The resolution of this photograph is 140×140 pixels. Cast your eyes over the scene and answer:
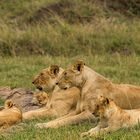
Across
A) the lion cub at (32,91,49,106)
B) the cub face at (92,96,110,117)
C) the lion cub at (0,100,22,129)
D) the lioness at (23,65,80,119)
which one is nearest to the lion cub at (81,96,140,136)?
the cub face at (92,96,110,117)

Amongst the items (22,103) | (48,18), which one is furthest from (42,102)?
(48,18)

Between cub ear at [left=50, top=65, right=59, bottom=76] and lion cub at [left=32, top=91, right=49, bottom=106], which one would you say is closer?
cub ear at [left=50, top=65, right=59, bottom=76]

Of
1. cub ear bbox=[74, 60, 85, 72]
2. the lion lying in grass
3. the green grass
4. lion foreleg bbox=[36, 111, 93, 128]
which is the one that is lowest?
the green grass

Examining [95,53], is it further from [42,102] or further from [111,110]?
[111,110]

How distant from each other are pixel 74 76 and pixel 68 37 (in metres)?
6.20

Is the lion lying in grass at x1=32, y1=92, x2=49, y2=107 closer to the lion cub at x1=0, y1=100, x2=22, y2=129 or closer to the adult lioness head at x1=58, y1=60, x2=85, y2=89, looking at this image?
the adult lioness head at x1=58, y1=60, x2=85, y2=89

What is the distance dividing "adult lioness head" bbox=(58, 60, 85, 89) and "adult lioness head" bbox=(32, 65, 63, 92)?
70cm

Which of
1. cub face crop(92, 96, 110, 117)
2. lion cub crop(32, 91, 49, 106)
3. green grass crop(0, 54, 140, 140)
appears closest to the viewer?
cub face crop(92, 96, 110, 117)

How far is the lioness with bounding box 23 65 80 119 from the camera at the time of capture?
7.64m

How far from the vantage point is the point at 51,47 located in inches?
513

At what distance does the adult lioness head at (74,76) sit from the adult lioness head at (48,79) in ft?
2.31

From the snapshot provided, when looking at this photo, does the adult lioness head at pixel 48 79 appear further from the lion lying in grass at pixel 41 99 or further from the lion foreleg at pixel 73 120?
the lion foreleg at pixel 73 120

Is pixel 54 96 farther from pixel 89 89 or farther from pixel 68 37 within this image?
pixel 68 37

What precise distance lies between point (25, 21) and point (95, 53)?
2.79m
